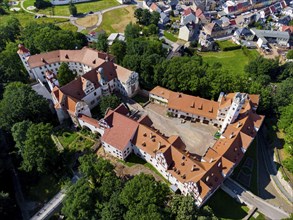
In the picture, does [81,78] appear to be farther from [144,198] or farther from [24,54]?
[144,198]

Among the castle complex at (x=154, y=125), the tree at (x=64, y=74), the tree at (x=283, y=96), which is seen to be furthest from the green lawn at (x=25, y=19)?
the tree at (x=283, y=96)

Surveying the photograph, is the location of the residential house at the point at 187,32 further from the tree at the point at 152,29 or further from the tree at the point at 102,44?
the tree at the point at 102,44

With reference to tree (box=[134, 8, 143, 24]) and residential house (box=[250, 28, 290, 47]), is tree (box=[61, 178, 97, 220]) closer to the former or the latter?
tree (box=[134, 8, 143, 24])

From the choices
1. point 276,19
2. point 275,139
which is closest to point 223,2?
point 276,19

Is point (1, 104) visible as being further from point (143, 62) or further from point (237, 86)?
point (237, 86)

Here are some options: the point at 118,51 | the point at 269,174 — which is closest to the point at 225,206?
the point at 269,174

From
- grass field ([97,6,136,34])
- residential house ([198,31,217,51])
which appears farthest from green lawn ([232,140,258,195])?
grass field ([97,6,136,34])
